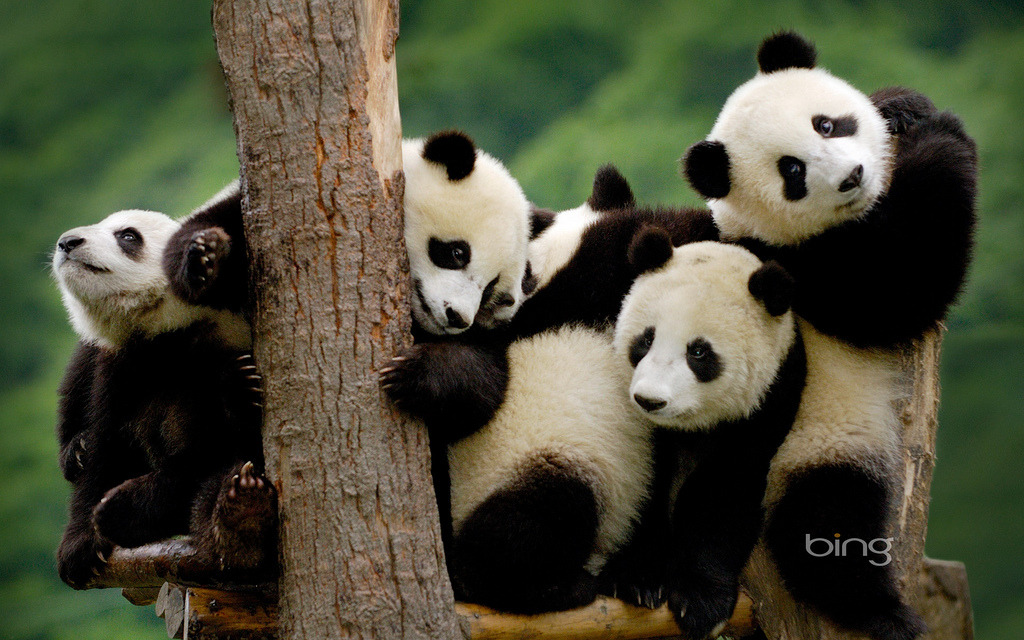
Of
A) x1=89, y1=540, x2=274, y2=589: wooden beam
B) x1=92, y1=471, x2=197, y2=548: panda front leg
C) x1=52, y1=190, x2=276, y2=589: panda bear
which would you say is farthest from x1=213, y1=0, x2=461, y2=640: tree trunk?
x1=92, y1=471, x2=197, y2=548: panda front leg

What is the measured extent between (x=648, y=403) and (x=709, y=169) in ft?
2.91

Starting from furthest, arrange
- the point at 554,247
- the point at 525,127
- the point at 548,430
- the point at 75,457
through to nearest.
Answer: the point at 525,127, the point at 75,457, the point at 554,247, the point at 548,430

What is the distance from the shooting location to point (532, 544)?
286 centimetres

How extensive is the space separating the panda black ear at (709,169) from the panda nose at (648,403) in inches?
31.9

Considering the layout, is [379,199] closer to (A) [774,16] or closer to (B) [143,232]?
(B) [143,232]

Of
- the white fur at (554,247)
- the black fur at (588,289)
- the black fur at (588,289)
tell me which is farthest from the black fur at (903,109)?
the white fur at (554,247)

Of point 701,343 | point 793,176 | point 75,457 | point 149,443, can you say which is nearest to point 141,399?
point 149,443

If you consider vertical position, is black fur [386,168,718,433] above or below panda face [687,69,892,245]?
below

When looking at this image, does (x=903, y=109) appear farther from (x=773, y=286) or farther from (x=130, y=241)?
(x=130, y=241)

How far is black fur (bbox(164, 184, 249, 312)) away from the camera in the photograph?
259 centimetres

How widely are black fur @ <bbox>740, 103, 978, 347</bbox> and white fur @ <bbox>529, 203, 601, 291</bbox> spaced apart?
0.75 metres

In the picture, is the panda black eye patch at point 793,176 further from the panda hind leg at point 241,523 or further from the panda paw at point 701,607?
the panda hind leg at point 241,523

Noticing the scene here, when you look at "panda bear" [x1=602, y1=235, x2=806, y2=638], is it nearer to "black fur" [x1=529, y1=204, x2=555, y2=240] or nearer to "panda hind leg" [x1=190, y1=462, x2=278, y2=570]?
"black fur" [x1=529, y1=204, x2=555, y2=240]

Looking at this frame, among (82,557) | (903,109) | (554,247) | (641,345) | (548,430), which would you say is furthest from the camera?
(554,247)
